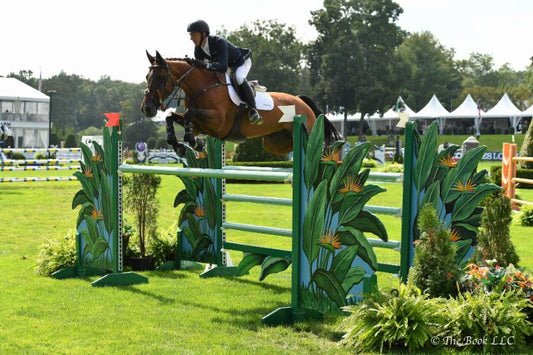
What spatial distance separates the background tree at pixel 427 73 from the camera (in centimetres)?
7350

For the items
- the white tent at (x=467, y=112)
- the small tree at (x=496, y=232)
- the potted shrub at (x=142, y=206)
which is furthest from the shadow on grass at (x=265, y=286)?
the white tent at (x=467, y=112)

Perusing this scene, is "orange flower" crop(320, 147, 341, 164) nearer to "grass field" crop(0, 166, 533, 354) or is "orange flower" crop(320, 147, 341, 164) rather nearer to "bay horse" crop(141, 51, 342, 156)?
"grass field" crop(0, 166, 533, 354)

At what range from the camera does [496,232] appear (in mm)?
5219

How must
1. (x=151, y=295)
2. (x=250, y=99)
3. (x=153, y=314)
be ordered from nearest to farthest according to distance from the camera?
(x=153, y=314) → (x=151, y=295) → (x=250, y=99)

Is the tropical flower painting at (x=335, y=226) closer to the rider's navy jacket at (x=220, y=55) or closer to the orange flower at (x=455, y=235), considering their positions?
the orange flower at (x=455, y=235)

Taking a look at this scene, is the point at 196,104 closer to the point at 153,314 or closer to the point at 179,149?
the point at 179,149

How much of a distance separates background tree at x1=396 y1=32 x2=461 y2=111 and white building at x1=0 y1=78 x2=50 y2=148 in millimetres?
37524

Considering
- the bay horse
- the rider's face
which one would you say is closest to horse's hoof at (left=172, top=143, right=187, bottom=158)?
the bay horse

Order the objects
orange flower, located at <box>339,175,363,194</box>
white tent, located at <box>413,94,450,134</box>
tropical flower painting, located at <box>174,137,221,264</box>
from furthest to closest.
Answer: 1. white tent, located at <box>413,94,450,134</box>
2. tropical flower painting, located at <box>174,137,221,264</box>
3. orange flower, located at <box>339,175,363,194</box>

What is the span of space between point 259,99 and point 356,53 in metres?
51.3

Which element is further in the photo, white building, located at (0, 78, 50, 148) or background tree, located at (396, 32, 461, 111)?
background tree, located at (396, 32, 461, 111)

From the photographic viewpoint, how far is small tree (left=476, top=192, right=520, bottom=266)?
16.9ft

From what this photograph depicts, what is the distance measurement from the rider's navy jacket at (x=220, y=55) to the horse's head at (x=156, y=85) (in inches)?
19.9

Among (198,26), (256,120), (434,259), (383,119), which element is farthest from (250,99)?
(383,119)
